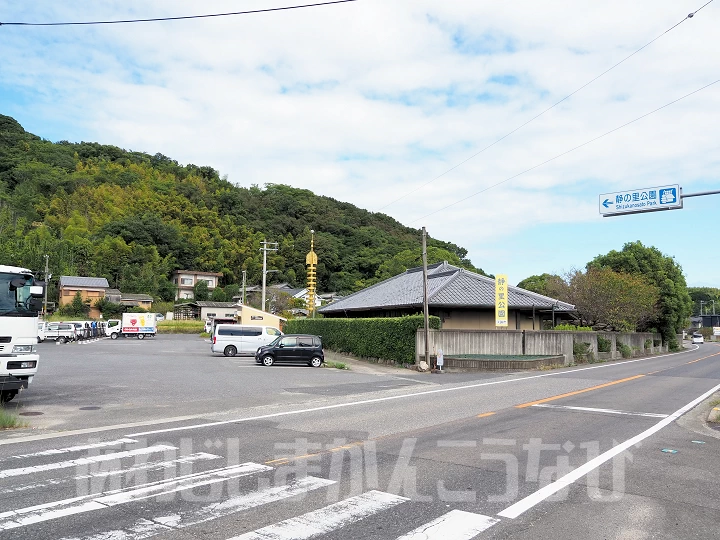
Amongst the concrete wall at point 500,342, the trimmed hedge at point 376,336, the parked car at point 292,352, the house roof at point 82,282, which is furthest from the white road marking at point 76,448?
the house roof at point 82,282

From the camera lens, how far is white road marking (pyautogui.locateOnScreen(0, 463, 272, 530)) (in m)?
5.41

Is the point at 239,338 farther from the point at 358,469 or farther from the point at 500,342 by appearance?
the point at 358,469

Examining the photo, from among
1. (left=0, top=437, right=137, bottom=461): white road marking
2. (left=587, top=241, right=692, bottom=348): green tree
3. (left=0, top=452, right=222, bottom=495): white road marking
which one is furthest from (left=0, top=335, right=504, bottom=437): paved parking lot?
(left=587, top=241, right=692, bottom=348): green tree

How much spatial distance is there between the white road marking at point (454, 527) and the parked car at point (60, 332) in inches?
1930

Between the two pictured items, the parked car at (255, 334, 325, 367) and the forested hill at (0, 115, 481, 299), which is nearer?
the parked car at (255, 334, 325, 367)

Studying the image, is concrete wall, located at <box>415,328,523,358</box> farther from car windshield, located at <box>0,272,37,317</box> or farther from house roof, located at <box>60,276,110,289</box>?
house roof, located at <box>60,276,110,289</box>

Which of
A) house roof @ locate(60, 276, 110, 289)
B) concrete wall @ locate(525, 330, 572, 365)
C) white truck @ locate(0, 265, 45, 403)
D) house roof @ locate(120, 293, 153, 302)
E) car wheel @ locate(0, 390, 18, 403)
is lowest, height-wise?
car wheel @ locate(0, 390, 18, 403)

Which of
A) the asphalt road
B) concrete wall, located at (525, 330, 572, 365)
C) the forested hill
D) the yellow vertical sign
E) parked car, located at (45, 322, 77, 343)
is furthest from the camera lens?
the forested hill

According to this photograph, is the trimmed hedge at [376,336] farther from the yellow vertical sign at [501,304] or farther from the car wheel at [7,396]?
the car wheel at [7,396]

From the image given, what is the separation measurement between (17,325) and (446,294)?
84.7 feet

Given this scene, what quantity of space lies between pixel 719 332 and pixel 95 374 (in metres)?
122

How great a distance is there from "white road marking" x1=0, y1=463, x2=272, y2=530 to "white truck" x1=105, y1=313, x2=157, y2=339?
54783 mm

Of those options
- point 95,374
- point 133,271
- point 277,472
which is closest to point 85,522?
point 277,472

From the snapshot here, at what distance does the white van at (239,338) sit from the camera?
34.9 metres
